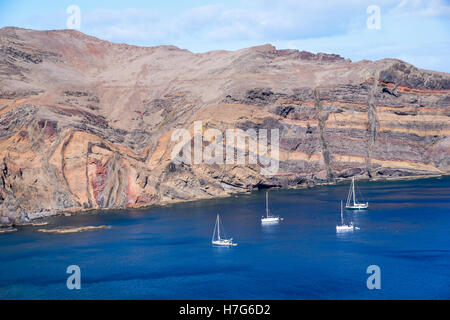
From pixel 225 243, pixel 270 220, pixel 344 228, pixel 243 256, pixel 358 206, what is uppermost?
pixel 358 206

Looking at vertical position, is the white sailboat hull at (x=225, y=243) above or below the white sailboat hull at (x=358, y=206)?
below

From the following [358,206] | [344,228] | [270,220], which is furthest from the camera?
[358,206]

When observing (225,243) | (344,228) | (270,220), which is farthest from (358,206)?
(225,243)

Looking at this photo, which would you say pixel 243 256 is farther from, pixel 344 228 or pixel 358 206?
pixel 358 206

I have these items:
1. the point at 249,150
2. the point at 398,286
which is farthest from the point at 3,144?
the point at 398,286

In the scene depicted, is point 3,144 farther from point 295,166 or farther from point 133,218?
point 295,166

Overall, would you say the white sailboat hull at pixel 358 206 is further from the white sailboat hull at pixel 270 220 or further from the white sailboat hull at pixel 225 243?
the white sailboat hull at pixel 225 243

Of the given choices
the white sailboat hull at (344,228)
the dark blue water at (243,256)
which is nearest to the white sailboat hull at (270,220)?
the dark blue water at (243,256)
